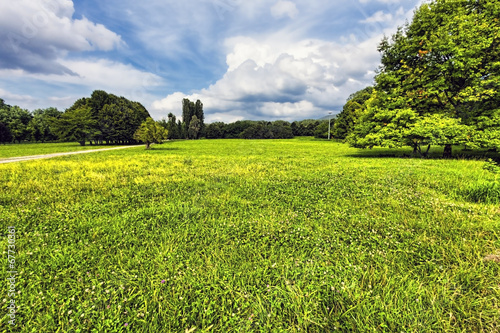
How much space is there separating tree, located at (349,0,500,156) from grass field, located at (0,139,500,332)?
1234 centimetres

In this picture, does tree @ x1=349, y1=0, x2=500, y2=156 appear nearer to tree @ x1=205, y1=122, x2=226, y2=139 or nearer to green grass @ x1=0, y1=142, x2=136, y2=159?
green grass @ x1=0, y1=142, x2=136, y2=159

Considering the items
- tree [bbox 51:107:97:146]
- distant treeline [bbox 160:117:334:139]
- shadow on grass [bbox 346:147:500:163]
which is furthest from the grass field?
distant treeline [bbox 160:117:334:139]

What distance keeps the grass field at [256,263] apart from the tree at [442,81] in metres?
12.3

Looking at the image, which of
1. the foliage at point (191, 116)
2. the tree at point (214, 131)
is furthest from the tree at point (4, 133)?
the tree at point (214, 131)

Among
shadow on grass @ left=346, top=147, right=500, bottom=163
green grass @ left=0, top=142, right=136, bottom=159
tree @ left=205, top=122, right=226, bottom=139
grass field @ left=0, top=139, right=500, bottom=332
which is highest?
tree @ left=205, top=122, right=226, bottom=139

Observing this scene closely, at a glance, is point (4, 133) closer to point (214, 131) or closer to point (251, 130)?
point (214, 131)

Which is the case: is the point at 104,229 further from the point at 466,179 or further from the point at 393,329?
the point at 466,179

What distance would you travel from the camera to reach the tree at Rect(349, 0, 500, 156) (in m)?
14.9

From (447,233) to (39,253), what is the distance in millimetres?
7910

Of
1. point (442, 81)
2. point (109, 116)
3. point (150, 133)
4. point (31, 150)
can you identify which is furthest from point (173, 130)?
point (442, 81)

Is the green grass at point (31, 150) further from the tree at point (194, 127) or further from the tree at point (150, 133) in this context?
the tree at point (194, 127)

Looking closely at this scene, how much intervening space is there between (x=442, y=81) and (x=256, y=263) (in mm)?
21070

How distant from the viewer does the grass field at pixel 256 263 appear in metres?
2.40

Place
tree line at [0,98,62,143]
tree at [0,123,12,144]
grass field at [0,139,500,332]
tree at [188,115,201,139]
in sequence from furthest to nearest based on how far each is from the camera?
tree at [188,115,201,139] → tree line at [0,98,62,143] → tree at [0,123,12,144] → grass field at [0,139,500,332]
